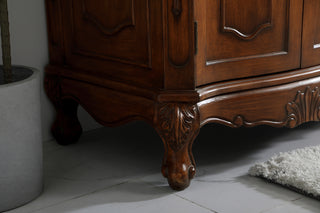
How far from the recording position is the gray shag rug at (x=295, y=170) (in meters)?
1.05

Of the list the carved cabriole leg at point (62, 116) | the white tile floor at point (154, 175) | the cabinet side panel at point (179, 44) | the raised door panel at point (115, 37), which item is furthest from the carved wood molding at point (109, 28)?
the white tile floor at point (154, 175)

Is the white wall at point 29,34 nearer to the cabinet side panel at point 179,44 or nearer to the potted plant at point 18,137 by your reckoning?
the potted plant at point 18,137

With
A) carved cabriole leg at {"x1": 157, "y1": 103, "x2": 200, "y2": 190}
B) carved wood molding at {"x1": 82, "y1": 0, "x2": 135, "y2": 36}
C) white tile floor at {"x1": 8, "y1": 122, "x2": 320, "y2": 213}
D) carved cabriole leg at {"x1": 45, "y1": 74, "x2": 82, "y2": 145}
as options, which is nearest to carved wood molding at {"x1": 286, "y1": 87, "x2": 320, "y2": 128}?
white tile floor at {"x1": 8, "y1": 122, "x2": 320, "y2": 213}

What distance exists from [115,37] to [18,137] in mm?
317

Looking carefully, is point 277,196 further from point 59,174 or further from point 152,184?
point 59,174

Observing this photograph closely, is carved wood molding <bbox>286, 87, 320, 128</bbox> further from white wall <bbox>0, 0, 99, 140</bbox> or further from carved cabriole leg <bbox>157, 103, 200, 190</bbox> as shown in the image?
white wall <bbox>0, 0, 99, 140</bbox>

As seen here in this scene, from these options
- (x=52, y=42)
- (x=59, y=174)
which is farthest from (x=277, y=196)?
(x=52, y=42)

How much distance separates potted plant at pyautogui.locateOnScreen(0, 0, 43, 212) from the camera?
984 millimetres

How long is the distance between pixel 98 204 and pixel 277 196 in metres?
0.37

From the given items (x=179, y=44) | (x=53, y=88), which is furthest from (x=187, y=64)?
(x=53, y=88)

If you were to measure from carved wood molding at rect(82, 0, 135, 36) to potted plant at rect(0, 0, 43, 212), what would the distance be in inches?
7.5

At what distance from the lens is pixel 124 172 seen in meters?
1.20

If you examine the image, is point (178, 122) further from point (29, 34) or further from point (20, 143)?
point (29, 34)

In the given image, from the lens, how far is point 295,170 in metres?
1.10
